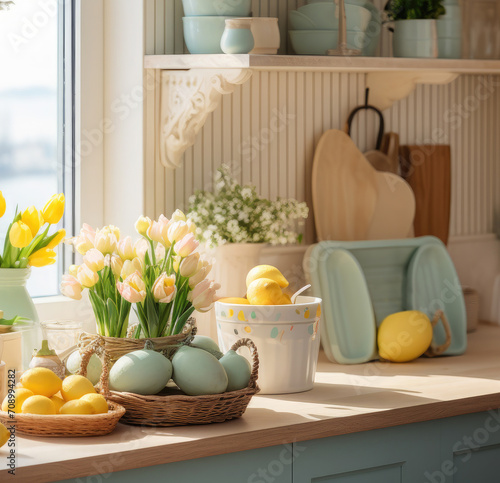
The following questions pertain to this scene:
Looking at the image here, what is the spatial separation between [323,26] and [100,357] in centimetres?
92

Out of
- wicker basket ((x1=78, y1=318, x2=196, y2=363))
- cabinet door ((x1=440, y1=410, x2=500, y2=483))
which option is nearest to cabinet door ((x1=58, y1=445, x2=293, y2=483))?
wicker basket ((x1=78, y1=318, x2=196, y2=363))

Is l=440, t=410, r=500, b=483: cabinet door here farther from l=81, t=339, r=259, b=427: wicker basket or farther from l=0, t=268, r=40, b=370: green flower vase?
l=0, t=268, r=40, b=370: green flower vase

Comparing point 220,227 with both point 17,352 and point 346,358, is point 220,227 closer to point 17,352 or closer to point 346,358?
point 346,358

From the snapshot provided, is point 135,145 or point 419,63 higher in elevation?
point 419,63

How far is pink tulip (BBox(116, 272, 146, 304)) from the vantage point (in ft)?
5.06

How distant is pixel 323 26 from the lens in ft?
6.70

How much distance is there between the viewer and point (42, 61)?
6.35 ft

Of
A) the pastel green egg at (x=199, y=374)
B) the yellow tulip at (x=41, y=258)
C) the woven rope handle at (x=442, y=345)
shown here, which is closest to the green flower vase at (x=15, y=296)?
the yellow tulip at (x=41, y=258)

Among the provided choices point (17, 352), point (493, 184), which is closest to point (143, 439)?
point (17, 352)

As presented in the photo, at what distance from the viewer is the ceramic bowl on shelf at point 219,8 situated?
6.21ft

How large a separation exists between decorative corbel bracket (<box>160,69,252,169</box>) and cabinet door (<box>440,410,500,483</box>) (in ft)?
2.55

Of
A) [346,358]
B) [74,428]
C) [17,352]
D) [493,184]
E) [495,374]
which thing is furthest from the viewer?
[493,184]

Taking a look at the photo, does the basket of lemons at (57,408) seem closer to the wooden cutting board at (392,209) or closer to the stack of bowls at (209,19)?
Result: the stack of bowls at (209,19)

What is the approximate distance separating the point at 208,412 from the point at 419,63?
3.12 ft
